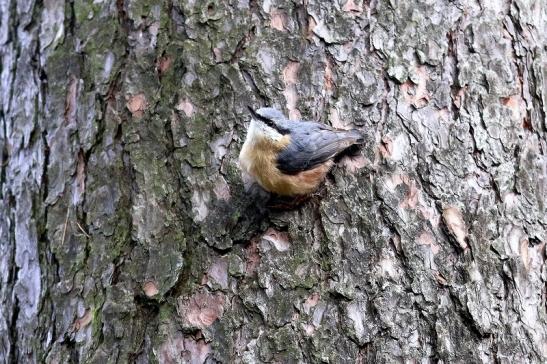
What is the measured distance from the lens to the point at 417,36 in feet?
8.68

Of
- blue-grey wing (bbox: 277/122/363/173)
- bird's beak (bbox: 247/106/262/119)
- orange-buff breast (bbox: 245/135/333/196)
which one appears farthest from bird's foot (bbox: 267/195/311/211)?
bird's beak (bbox: 247/106/262/119)

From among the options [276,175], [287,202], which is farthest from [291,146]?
[287,202]

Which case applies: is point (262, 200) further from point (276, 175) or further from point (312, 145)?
point (312, 145)

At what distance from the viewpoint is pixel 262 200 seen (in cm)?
258

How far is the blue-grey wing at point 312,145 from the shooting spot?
2535mm

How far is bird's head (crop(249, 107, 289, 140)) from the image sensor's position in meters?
2.53

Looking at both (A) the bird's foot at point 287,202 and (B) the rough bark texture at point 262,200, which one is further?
(A) the bird's foot at point 287,202

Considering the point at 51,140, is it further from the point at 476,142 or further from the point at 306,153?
the point at 476,142

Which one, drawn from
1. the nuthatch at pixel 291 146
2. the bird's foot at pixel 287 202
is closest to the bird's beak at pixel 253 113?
the nuthatch at pixel 291 146

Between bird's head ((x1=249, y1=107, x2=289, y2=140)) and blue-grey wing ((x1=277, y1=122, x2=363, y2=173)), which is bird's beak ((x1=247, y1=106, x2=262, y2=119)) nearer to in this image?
bird's head ((x1=249, y1=107, x2=289, y2=140))

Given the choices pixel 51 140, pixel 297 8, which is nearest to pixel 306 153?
pixel 297 8

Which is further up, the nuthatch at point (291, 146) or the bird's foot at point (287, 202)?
the nuthatch at point (291, 146)

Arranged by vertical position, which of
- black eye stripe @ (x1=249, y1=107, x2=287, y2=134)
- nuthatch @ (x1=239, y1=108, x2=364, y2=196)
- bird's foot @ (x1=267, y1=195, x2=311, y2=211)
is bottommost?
bird's foot @ (x1=267, y1=195, x2=311, y2=211)

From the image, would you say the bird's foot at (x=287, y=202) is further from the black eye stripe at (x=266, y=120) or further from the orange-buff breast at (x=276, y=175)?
the black eye stripe at (x=266, y=120)
